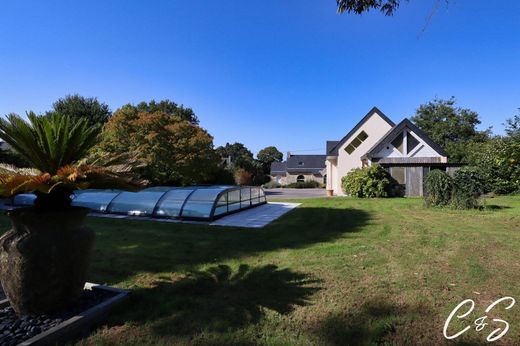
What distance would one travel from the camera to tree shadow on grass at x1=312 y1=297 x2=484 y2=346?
3.03m

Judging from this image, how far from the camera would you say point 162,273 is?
5.12 meters

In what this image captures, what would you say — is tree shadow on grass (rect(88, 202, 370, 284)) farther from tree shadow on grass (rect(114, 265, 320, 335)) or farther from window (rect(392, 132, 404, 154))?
window (rect(392, 132, 404, 154))

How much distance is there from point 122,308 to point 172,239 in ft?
12.7

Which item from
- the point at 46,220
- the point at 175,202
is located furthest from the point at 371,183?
the point at 46,220

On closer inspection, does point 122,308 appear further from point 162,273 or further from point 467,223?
point 467,223

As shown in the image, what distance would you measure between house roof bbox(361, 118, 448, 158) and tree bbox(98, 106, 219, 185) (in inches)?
448

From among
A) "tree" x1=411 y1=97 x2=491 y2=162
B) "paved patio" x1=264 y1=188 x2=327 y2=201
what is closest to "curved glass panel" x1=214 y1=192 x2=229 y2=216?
"paved patio" x1=264 y1=188 x2=327 y2=201

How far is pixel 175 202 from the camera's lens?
1137cm

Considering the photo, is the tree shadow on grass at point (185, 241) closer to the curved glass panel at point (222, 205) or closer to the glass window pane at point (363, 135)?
the curved glass panel at point (222, 205)

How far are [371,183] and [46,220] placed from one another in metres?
18.5

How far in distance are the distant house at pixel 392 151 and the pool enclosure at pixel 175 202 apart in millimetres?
11880

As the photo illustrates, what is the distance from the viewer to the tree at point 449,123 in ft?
120

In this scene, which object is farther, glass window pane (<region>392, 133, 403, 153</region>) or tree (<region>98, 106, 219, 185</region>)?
glass window pane (<region>392, 133, 403, 153</region>)

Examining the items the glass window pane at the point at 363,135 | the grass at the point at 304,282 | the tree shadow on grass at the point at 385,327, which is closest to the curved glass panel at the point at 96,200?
the grass at the point at 304,282
